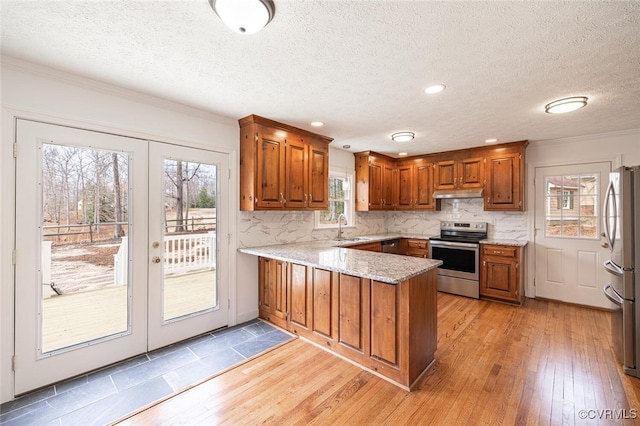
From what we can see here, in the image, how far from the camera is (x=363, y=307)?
95.5 inches

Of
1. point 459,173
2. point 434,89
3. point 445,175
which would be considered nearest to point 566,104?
point 434,89

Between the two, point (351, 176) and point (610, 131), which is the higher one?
point (610, 131)

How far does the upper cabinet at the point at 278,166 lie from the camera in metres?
3.21

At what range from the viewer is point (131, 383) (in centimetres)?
223

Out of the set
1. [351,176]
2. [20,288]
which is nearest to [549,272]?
[351,176]

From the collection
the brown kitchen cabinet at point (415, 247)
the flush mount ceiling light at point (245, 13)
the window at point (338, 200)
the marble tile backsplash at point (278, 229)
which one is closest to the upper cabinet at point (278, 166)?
the marble tile backsplash at point (278, 229)

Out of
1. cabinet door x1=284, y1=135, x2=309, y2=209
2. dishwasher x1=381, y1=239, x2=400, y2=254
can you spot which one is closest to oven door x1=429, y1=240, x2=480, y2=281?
dishwasher x1=381, y1=239, x2=400, y2=254

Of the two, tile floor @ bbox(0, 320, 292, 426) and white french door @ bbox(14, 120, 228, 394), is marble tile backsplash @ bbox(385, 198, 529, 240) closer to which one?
tile floor @ bbox(0, 320, 292, 426)

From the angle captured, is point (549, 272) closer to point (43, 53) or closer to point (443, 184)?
point (443, 184)

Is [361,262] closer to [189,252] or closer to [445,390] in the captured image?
[445,390]

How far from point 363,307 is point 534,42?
2.20 metres

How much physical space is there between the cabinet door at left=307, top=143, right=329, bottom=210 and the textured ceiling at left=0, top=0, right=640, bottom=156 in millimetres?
849

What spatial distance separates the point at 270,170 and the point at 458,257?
328 cm

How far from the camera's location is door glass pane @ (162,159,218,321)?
2.85m
